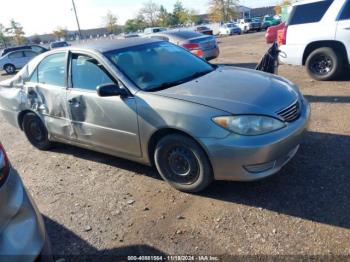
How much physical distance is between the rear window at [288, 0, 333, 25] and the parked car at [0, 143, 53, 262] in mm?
7276

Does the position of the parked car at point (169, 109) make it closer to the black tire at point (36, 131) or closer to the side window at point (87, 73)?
the side window at point (87, 73)

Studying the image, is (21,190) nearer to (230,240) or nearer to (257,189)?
(230,240)

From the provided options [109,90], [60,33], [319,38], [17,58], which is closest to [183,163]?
[109,90]

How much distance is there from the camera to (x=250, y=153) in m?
3.01

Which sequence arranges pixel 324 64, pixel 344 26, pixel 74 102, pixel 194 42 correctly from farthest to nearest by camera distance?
pixel 194 42 < pixel 324 64 < pixel 344 26 < pixel 74 102

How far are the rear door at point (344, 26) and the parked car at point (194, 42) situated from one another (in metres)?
5.00

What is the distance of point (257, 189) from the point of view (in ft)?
11.6

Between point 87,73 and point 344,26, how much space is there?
5682 millimetres

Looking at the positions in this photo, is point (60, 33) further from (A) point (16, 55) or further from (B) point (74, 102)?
(B) point (74, 102)

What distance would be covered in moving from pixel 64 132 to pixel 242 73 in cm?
252

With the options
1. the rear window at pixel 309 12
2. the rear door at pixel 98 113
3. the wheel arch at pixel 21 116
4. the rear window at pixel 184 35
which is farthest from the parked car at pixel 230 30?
the rear door at pixel 98 113

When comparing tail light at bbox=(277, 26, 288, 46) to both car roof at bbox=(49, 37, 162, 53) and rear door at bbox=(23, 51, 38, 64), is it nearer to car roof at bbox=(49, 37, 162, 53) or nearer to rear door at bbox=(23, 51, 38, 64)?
car roof at bbox=(49, 37, 162, 53)

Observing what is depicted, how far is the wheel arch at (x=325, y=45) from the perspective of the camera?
7165 millimetres

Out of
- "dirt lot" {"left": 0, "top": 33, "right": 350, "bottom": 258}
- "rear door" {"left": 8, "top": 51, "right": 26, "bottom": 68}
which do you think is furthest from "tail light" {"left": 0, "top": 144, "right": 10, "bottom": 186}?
"rear door" {"left": 8, "top": 51, "right": 26, "bottom": 68}
